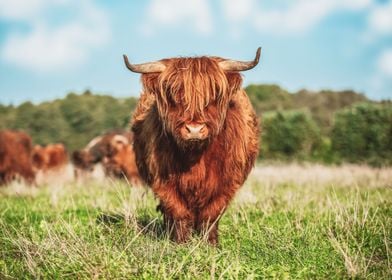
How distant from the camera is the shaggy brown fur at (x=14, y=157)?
1525 centimetres

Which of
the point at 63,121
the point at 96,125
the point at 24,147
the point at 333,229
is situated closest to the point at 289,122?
the point at 24,147

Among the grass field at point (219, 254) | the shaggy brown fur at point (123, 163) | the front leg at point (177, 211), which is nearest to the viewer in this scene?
the grass field at point (219, 254)

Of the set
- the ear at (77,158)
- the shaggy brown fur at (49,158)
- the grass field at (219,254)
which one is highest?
the grass field at (219,254)

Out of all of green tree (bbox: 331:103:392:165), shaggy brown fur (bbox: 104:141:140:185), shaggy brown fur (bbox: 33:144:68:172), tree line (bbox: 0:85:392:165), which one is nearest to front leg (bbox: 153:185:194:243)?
shaggy brown fur (bbox: 104:141:140:185)

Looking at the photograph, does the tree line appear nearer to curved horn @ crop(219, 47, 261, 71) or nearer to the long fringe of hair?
curved horn @ crop(219, 47, 261, 71)

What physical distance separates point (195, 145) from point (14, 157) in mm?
11856

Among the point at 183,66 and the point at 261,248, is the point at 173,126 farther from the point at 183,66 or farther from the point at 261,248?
the point at 261,248

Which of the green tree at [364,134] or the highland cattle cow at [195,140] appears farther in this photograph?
the green tree at [364,134]

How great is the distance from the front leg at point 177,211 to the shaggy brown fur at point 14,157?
34.6 ft

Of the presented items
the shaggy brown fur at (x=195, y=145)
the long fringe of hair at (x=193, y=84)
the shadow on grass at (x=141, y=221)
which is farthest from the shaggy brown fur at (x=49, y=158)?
the long fringe of hair at (x=193, y=84)

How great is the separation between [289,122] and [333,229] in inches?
852

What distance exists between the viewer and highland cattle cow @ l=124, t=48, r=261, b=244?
498 cm

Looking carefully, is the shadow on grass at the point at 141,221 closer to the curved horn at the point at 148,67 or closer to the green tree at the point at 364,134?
the curved horn at the point at 148,67

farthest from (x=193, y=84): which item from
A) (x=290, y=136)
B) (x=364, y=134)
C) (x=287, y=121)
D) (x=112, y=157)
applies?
(x=287, y=121)
